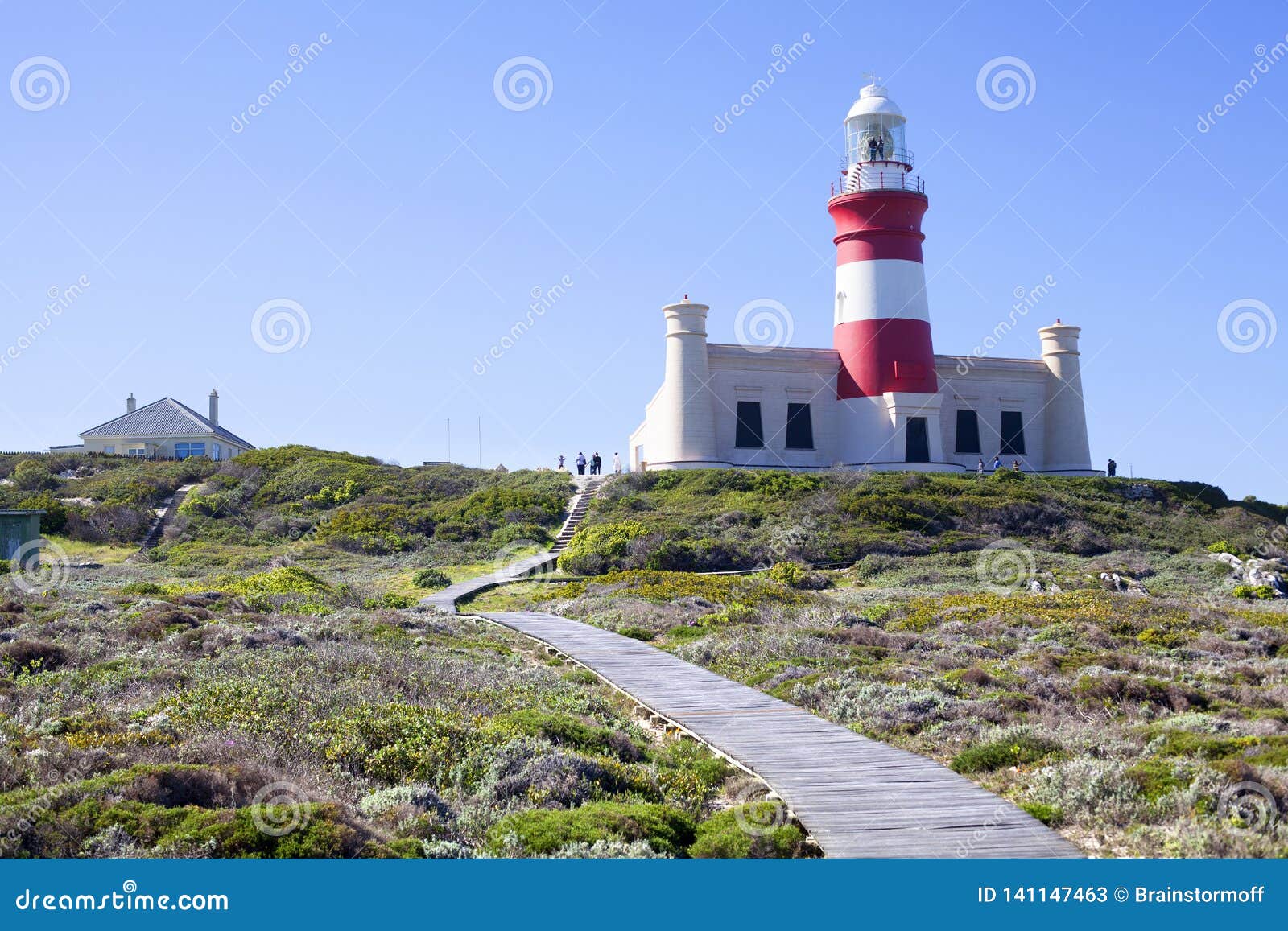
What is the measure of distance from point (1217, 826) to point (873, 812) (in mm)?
2247

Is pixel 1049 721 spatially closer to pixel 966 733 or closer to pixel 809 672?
pixel 966 733

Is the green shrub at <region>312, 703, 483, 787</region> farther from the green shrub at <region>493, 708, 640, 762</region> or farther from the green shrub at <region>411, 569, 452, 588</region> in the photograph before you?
the green shrub at <region>411, 569, 452, 588</region>

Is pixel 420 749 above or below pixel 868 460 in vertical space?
below

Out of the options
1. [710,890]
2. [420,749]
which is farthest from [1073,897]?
[420,749]

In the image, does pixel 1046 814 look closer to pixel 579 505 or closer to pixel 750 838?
pixel 750 838

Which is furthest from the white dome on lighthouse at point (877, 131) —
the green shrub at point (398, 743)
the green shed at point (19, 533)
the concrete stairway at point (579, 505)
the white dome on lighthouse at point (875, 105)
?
the green shrub at point (398, 743)

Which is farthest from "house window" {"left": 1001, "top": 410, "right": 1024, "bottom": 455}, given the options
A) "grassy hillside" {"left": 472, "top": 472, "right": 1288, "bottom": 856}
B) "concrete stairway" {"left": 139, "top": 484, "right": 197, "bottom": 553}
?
"concrete stairway" {"left": 139, "top": 484, "right": 197, "bottom": 553}

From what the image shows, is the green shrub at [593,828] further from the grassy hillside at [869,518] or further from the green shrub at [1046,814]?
the grassy hillside at [869,518]

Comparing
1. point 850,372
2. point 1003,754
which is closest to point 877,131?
point 850,372

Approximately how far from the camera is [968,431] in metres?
43.8

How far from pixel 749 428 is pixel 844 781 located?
106ft

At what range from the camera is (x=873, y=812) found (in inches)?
323

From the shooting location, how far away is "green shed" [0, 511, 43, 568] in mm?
27406

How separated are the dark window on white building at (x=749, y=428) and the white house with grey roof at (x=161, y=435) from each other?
77.1 ft
